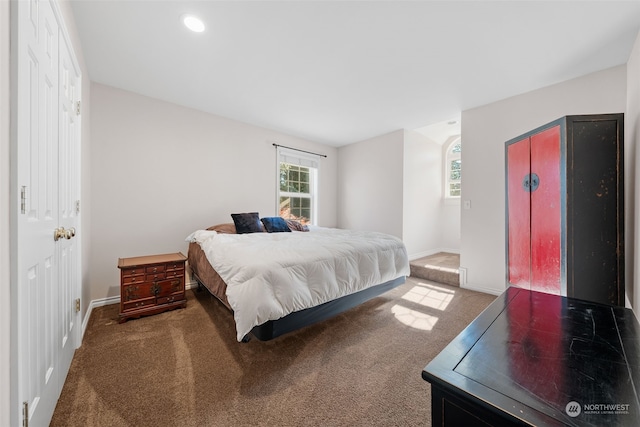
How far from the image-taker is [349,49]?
81.4 inches

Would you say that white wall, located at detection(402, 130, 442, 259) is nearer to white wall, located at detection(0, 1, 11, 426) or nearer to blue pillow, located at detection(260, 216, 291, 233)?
blue pillow, located at detection(260, 216, 291, 233)

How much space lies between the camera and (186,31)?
1.88 meters

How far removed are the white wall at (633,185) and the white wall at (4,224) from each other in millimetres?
3261

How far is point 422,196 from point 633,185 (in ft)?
9.16

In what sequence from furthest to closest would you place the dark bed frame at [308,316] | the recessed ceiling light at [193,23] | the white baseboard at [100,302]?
the white baseboard at [100,302] < the recessed ceiling light at [193,23] < the dark bed frame at [308,316]

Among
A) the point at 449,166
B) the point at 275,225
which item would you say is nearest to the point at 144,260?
the point at 275,225

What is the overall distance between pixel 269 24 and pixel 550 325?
242 cm

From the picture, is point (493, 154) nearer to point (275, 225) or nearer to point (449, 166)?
point (449, 166)

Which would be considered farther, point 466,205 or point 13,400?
point 466,205

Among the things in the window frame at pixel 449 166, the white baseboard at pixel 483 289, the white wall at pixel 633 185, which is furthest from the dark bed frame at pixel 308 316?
the window frame at pixel 449 166

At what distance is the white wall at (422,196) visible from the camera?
4.18 meters

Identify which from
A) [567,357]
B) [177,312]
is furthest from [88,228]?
[567,357]

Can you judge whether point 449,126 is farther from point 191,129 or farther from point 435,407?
point 435,407

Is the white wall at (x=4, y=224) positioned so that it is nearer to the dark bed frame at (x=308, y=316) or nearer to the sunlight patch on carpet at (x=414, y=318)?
the dark bed frame at (x=308, y=316)
